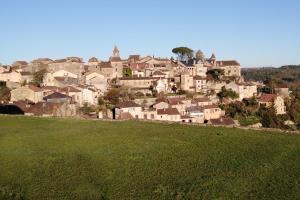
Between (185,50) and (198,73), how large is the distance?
21044 mm

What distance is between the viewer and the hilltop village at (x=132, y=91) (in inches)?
2140

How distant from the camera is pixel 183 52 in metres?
110

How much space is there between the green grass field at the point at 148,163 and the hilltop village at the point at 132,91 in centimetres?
1933

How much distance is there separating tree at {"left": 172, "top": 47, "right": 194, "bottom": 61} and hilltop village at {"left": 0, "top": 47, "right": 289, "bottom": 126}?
44.5 feet

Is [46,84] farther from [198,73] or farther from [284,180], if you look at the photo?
[284,180]

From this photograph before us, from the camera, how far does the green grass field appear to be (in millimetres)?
16312

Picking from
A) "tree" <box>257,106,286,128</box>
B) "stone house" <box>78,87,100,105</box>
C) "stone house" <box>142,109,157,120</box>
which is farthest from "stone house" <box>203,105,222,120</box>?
"stone house" <box>78,87,100,105</box>

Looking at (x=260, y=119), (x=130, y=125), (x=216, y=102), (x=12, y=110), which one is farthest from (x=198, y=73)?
(x=130, y=125)

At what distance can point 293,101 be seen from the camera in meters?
82.0

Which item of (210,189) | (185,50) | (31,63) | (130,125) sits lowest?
(210,189)

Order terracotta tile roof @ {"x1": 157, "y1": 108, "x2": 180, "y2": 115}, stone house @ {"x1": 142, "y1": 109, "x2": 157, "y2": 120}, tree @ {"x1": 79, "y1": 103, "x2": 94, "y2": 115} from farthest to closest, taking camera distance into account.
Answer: terracotta tile roof @ {"x1": 157, "y1": 108, "x2": 180, "y2": 115}
stone house @ {"x1": 142, "y1": 109, "x2": 157, "y2": 120}
tree @ {"x1": 79, "y1": 103, "x2": 94, "y2": 115}

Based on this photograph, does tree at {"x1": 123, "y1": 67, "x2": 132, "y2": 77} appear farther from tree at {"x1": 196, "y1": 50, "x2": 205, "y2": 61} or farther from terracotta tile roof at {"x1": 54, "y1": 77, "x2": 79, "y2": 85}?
tree at {"x1": 196, "y1": 50, "x2": 205, "y2": 61}

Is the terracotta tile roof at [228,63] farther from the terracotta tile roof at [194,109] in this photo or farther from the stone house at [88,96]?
the stone house at [88,96]

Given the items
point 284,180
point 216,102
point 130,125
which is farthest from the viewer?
point 216,102
